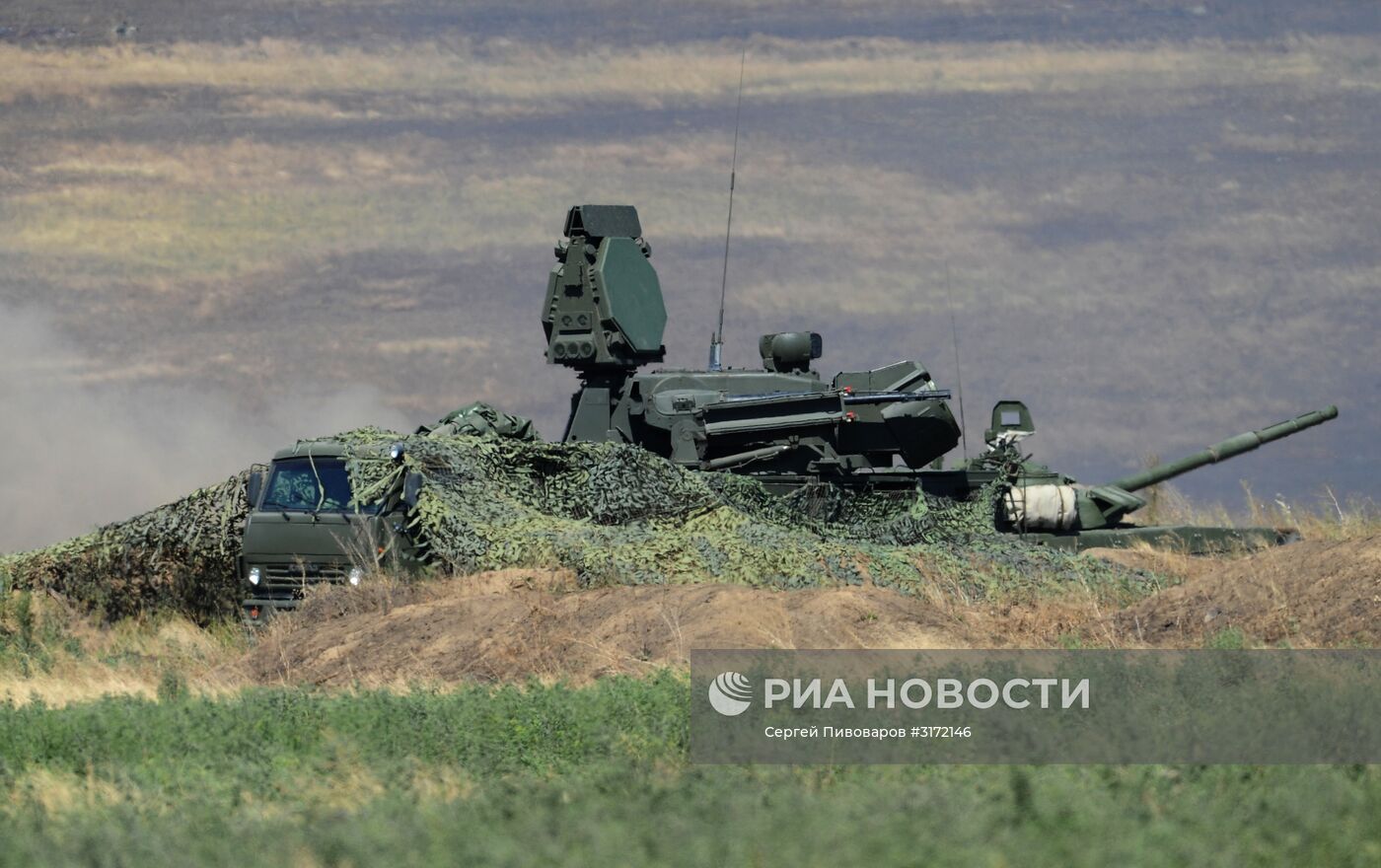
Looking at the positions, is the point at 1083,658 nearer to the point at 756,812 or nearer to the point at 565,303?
the point at 756,812

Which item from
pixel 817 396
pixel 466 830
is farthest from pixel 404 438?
pixel 466 830

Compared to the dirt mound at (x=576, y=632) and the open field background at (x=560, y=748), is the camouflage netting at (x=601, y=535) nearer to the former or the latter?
the open field background at (x=560, y=748)

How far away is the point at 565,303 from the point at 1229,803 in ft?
58.9

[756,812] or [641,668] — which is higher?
[641,668]

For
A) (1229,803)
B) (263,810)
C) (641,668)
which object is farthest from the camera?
(641,668)

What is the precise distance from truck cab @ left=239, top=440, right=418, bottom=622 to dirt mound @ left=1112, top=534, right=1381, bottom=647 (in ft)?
26.4

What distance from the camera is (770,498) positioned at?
22.5m

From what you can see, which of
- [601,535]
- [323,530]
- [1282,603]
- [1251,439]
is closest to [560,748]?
[1282,603]

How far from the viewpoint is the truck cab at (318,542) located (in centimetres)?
1909

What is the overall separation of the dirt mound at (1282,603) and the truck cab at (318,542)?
8054 mm

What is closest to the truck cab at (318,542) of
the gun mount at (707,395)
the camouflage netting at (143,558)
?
the camouflage netting at (143,558)

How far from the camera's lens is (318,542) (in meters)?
19.2

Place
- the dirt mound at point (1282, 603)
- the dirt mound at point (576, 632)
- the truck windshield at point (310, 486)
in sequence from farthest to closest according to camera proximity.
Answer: the truck windshield at point (310, 486) → the dirt mound at point (1282, 603) → the dirt mound at point (576, 632)

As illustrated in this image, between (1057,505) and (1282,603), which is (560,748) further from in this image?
(1057,505)
